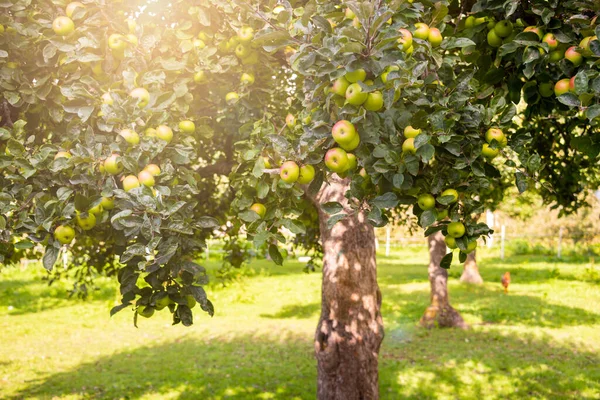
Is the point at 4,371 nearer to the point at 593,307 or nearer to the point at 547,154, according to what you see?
the point at 547,154

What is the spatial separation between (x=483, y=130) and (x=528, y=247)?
3709cm

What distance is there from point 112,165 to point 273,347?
10.9 meters

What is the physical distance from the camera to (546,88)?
313cm

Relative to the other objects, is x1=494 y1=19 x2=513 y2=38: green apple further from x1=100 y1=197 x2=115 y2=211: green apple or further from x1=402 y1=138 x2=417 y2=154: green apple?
x1=100 y1=197 x2=115 y2=211: green apple

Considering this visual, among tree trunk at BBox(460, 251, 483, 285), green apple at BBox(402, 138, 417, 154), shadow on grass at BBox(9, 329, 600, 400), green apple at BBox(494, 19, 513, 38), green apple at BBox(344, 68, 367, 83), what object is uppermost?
green apple at BBox(494, 19, 513, 38)

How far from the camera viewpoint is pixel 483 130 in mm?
2734

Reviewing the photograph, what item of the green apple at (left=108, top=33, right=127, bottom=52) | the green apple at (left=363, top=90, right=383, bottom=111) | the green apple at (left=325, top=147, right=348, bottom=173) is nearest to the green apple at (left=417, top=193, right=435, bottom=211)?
the green apple at (left=325, top=147, right=348, bottom=173)

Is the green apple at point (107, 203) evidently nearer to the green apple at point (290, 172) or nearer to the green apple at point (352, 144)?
the green apple at point (290, 172)

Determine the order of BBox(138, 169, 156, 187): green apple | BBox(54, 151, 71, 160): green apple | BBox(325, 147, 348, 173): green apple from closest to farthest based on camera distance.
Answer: BBox(325, 147, 348, 173): green apple < BBox(138, 169, 156, 187): green apple < BBox(54, 151, 71, 160): green apple

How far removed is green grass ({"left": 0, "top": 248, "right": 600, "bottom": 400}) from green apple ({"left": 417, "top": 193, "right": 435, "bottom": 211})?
291 inches

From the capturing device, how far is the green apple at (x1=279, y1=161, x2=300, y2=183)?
270cm

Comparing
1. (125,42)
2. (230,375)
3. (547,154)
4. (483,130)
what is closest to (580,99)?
(483,130)

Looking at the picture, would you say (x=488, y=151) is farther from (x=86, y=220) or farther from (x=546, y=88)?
(x=86, y=220)

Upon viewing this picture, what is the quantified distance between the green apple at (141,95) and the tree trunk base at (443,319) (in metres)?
13.3
